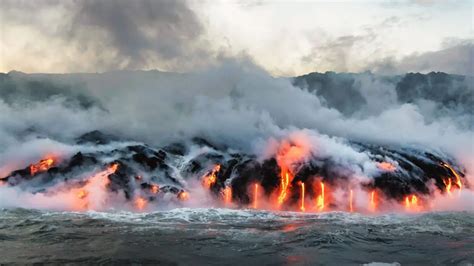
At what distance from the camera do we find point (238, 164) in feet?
214

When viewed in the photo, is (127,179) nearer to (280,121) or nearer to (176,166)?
(176,166)

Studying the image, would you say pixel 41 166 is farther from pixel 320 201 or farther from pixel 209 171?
pixel 320 201

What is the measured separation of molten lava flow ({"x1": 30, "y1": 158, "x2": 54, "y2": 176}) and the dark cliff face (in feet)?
1.27

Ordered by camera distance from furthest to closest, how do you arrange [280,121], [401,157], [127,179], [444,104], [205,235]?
[444,104] < [280,121] < [401,157] < [127,179] < [205,235]

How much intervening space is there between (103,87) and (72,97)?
6.81m

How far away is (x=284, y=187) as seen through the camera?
61.8 metres

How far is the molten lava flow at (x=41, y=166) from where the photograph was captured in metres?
60.7

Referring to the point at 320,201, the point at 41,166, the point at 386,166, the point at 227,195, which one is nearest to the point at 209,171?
the point at 227,195

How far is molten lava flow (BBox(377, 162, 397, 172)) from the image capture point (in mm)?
64938

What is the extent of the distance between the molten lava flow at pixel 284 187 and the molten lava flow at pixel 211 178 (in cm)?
751

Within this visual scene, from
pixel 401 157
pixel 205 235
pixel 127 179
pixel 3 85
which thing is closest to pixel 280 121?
pixel 401 157

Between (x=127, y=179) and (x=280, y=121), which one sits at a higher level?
(x=280, y=121)

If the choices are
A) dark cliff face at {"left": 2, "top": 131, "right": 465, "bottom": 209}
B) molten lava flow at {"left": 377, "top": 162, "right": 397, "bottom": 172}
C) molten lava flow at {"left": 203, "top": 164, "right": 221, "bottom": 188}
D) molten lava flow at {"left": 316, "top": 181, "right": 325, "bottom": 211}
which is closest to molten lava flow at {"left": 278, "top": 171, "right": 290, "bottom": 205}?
dark cliff face at {"left": 2, "top": 131, "right": 465, "bottom": 209}

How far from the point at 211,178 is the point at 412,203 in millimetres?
22579
